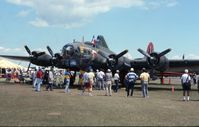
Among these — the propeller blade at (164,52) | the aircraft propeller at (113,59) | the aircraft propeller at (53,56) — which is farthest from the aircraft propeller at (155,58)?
the aircraft propeller at (53,56)

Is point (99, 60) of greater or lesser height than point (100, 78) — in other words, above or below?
above

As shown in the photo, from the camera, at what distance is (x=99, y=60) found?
3775 centimetres

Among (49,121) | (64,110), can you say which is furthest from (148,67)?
(49,121)

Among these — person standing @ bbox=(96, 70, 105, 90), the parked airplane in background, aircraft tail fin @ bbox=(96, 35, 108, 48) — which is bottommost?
person standing @ bbox=(96, 70, 105, 90)

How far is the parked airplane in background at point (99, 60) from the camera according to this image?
35.7 meters

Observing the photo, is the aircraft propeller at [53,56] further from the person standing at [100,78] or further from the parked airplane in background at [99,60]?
the person standing at [100,78]

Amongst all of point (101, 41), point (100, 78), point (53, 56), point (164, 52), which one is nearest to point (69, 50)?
point (100, 78)

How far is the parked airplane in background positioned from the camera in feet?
117

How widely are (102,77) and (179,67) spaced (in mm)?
10704

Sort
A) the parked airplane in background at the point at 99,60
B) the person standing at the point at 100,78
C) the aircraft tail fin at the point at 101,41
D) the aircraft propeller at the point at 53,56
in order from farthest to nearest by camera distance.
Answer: the aircraft tail fin at the point at 101,41, the aircraft propeller at the point at 53,56, the parked airplane in background at the point at 99,60, the person standing at the point at 100,78

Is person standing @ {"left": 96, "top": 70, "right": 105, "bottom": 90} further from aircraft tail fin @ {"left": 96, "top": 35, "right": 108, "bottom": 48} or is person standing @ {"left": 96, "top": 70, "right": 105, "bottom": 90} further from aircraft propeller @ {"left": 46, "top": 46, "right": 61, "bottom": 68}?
aircraft tail fin @ {"left": 96, "top": 35, "right": 108, "bottom": 48}

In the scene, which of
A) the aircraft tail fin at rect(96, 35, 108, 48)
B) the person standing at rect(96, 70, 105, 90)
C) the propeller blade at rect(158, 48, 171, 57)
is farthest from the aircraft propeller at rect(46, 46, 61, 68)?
the propeller blade at rect(158, 48, 171, 57)

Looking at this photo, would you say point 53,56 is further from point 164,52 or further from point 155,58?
point 164,52

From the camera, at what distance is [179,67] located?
39.8 meters
